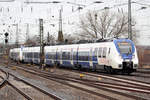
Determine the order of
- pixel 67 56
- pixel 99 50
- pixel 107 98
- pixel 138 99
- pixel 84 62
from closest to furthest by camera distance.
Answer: pixel 138 99 → pixel 107 98 → pixel 99 50 → pixel 84 62 → pixel 67 56

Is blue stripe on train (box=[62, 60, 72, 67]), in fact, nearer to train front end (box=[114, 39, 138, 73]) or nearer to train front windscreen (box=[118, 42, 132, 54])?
train front end (box=[114, 39, 138, 73])

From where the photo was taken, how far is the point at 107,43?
2555 centimetres

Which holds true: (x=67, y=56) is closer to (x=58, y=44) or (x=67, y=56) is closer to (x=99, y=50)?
(x=58, y=44)

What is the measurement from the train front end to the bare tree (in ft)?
113

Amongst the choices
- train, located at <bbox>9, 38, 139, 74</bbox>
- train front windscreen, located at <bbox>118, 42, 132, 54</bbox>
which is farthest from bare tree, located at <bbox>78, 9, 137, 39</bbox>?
train front windscreen, located at <bbox>118, 42, 132, 54</bbox>

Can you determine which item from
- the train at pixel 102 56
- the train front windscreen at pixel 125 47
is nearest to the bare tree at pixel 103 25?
the train at pixel 102 56

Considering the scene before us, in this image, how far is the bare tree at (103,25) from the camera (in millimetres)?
59750

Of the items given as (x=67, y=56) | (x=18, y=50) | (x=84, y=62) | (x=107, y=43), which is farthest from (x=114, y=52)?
(x=18, y=50)

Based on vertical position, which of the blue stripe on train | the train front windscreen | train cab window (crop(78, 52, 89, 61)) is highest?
the train front windscreen

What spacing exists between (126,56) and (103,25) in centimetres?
3719

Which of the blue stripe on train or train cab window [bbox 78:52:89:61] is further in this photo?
the blue stripe on train

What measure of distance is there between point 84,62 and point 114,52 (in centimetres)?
645

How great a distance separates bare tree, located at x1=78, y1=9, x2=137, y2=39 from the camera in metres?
59.8

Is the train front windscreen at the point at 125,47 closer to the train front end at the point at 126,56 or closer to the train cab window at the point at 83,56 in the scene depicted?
the train front end at the point at 126,56
